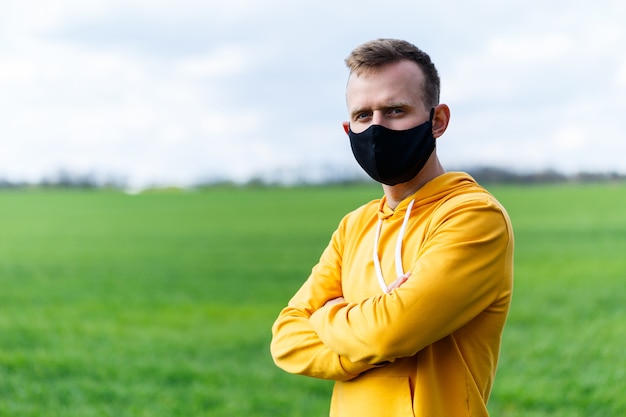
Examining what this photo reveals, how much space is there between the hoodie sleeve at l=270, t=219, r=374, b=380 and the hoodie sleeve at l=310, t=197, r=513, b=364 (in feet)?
0.55

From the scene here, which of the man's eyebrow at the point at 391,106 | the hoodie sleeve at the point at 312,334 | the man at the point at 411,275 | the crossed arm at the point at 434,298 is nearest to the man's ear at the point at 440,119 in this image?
the man at the point at 411,275

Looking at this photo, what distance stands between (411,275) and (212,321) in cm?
835

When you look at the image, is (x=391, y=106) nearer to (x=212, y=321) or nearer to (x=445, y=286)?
(x=445, y=286)

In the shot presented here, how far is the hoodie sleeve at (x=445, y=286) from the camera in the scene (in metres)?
2.24

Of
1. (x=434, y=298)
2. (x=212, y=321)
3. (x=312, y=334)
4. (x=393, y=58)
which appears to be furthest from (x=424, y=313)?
(x=212, y=321)

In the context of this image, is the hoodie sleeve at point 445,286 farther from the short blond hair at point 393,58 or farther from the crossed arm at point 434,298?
the short blond hair at point 393,58

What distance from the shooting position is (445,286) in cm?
224

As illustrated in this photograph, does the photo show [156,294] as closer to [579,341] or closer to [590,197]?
[579,341]

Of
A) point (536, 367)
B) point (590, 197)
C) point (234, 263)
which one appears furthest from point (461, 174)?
point (590, 197)

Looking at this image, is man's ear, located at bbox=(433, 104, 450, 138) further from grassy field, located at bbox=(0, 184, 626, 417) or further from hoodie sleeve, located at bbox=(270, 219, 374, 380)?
grassy field, located at bbox=(0, 184, 626, 417)

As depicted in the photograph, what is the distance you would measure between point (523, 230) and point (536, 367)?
15.6 meters

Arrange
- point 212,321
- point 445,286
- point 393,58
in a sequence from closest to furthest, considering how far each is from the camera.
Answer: point 445,286 → point 393,58 → point 212,321

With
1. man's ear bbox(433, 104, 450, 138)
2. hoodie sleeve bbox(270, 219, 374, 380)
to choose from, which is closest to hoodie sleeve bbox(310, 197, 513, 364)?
hoodie sleeve bbox(270, 219, 374, 380)

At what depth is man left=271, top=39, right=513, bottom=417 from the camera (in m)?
2.26
